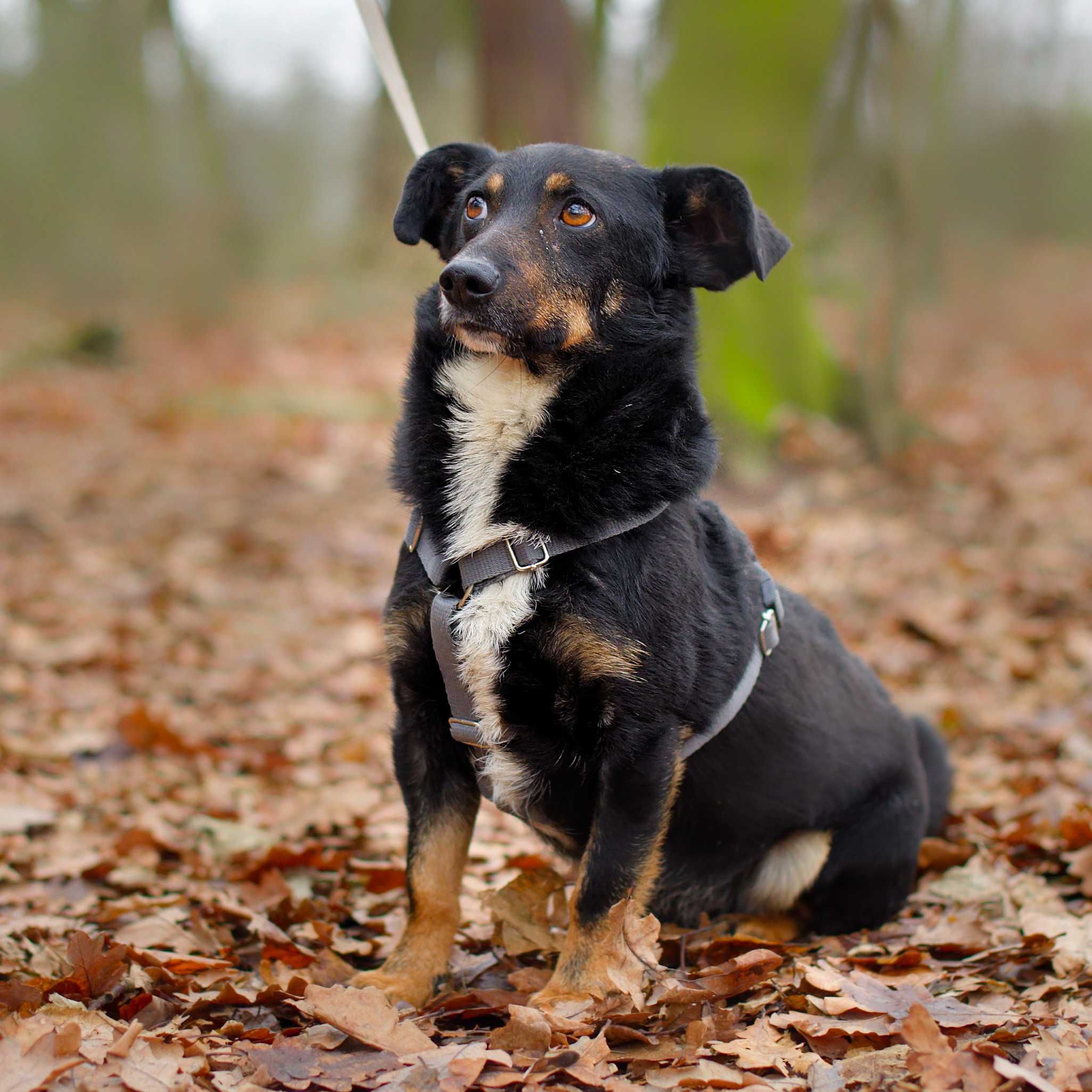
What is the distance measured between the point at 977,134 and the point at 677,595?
14561mm

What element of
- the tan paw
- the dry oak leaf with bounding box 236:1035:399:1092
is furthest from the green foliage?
the dry oak leaf with bounding box 236:1035:399:1092

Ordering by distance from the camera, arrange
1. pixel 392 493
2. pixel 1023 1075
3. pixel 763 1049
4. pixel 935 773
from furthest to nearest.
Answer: pixel 392 493 < pixel 935 773 < pixel 763 1049 < pixel 1023 1075

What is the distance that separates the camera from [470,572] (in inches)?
116

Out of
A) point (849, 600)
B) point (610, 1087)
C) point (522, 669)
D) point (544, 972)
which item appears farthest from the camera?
point (849, 600)

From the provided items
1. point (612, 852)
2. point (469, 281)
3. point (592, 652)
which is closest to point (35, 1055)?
point (612, 852)

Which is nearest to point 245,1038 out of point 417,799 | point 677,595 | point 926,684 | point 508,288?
point 417,799

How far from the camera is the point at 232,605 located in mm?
7023

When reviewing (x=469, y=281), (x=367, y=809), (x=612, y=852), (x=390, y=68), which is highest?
(x=390, y=68)

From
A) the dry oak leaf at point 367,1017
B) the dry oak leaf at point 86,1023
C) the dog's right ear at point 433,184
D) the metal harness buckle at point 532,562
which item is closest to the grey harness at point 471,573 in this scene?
the metal harness buckle at point 532,562

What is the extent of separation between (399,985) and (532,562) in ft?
4.04

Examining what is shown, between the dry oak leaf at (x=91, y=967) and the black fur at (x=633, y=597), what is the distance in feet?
2.85

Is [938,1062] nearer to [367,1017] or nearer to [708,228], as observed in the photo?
[367,1017]

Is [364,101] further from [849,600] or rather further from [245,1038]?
[245,1038]

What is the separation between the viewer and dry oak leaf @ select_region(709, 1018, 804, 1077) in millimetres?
2541
